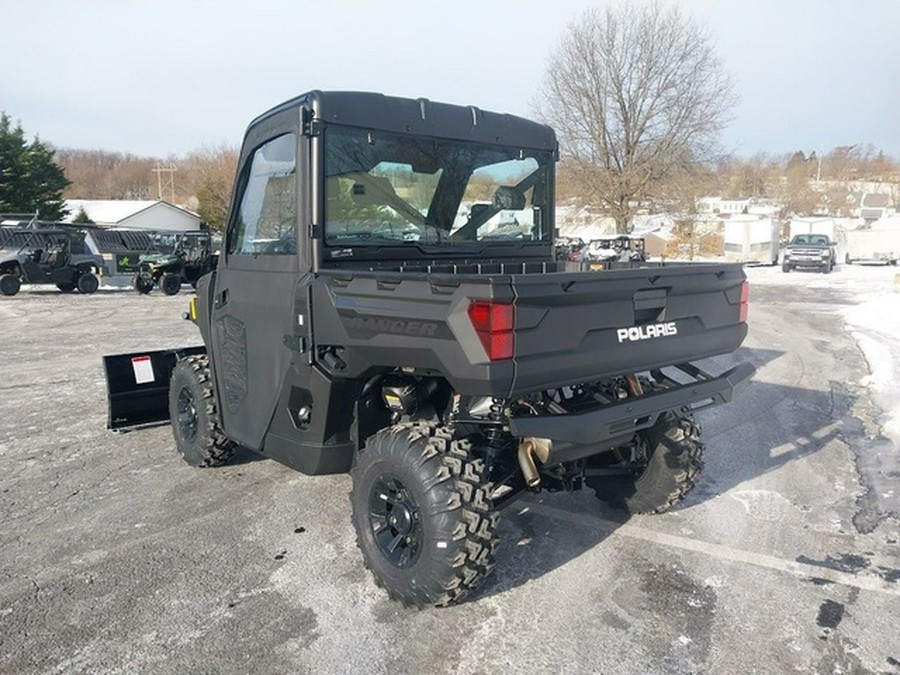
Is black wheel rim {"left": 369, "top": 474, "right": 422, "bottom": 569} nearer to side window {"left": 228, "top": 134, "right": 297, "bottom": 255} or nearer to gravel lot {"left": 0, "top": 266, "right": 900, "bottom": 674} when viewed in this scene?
gravel lot {"left": 0, "top": 266, "right": 900, "bottom": 674}

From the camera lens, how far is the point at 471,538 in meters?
3.02

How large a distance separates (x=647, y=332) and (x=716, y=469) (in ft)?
7.83

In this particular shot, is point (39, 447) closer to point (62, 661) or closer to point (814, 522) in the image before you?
point (62, 661)

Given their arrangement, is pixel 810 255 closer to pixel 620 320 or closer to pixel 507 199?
pixel 507 199

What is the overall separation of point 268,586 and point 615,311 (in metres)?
2.15

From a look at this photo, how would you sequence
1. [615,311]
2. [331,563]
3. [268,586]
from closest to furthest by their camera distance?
[615,311] < [268,586] < [331,563]

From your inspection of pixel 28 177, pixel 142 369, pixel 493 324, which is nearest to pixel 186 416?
pixel 142 369

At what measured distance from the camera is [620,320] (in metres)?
3.12

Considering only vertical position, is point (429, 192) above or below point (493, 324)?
above

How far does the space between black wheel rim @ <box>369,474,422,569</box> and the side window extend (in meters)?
1.33

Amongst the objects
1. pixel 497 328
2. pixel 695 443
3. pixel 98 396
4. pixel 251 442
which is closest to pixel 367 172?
pixel 497 328

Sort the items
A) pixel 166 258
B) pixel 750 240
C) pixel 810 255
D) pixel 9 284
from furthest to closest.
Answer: pixel 750 240, pixel 810 255, pixel 166 258, pixel 9 284

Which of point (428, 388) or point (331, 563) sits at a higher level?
point (428, 388)

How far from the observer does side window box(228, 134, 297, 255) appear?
12.0 feet
